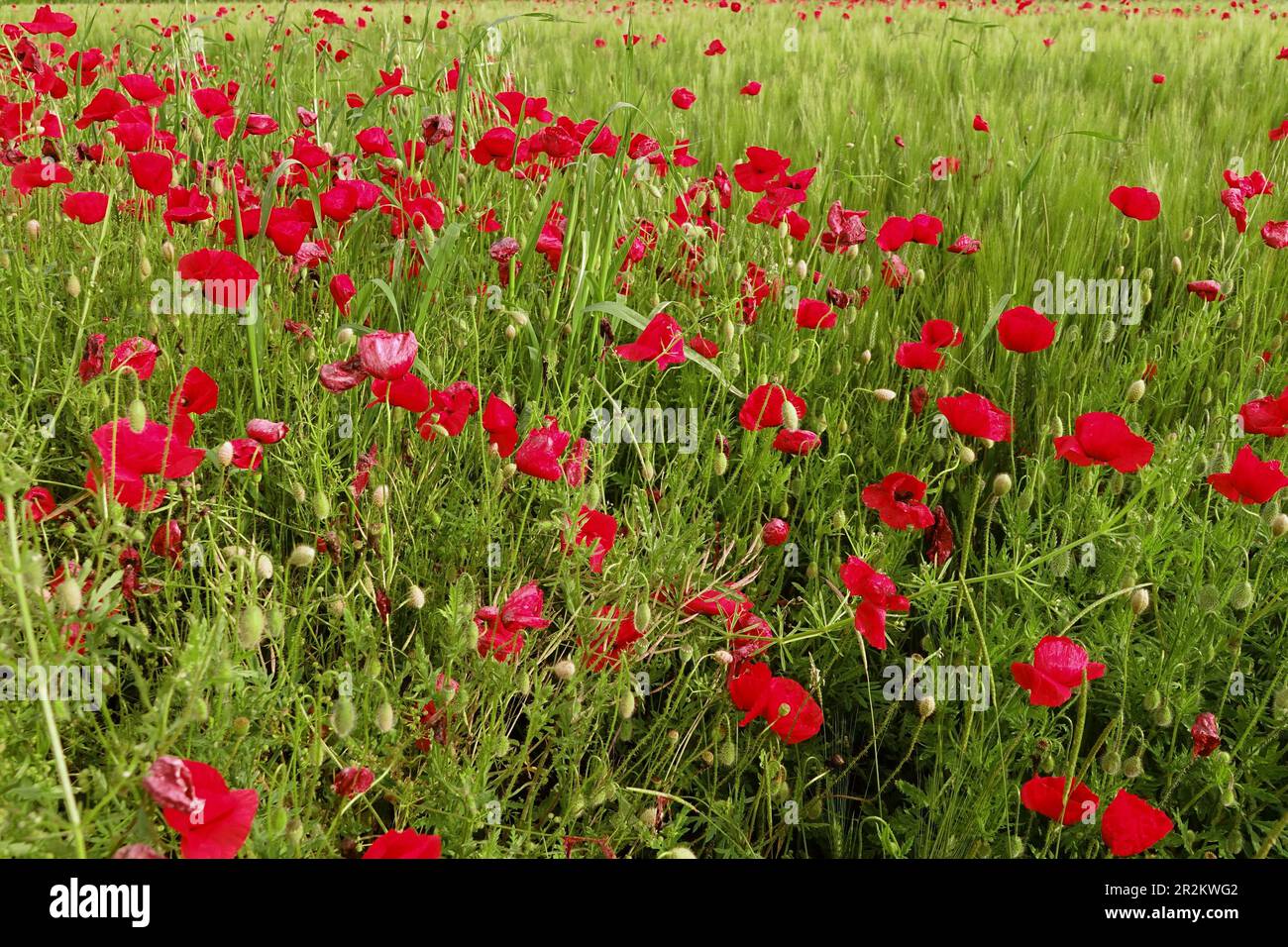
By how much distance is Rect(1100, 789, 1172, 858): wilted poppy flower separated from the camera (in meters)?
0.96

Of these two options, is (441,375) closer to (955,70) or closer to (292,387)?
(292,387)

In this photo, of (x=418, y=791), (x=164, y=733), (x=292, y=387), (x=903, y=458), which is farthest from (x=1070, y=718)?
(x=292, y=387)

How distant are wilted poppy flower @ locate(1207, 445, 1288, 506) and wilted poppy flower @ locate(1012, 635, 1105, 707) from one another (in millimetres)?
372

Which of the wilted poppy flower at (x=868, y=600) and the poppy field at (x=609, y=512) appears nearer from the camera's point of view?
the poppy field at (x=609, y=512)

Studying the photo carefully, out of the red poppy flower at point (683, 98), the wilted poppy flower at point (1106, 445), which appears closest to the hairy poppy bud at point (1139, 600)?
the wilted poppy flower at point (1106, 445)

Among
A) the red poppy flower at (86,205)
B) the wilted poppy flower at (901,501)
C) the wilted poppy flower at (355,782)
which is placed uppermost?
the red poppy flower at (86,205)

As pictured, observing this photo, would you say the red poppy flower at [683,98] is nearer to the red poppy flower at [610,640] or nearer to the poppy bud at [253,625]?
the red poppy flower at [610,640]

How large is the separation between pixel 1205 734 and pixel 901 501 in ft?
1.46

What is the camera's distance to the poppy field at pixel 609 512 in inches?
41.2

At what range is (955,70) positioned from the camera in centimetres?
412

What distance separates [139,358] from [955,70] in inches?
147

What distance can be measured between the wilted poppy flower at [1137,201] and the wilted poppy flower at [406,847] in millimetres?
1777

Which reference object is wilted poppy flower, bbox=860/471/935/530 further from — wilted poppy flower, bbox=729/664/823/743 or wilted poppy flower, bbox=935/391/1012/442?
→ wilted poppy flower, bbox=729/664/823/743

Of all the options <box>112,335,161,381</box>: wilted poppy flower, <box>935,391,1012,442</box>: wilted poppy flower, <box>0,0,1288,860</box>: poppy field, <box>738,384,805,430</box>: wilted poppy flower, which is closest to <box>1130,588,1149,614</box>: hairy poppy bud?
<box>0,0,1288,860</box>: poppy field
